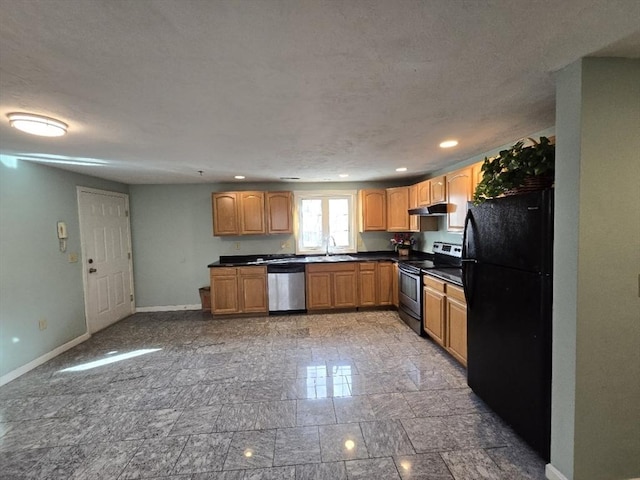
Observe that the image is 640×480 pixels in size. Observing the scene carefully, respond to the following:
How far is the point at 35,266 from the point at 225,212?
7.84ft

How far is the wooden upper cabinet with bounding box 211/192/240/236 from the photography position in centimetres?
482

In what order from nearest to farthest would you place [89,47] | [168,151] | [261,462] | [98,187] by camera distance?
[89,47]
[261,462]
[168,151]
[98,187]

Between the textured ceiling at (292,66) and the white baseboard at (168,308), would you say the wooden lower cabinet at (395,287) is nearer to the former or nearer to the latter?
the textured ceiling at (292,66)

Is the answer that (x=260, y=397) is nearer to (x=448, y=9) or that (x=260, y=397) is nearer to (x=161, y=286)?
(x=448, y=9)

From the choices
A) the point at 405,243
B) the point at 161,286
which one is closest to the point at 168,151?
the point at 161,286

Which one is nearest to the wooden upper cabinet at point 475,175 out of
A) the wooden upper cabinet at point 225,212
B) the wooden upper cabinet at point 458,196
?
the wooden upper cabinet at point 458,196

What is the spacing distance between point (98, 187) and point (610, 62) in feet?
18.0

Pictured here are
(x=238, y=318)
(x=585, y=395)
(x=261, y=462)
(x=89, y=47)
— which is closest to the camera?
(x=89, y=47)

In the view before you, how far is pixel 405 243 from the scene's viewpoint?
204 inches

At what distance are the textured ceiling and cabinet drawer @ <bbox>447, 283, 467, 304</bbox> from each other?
1.41 meters

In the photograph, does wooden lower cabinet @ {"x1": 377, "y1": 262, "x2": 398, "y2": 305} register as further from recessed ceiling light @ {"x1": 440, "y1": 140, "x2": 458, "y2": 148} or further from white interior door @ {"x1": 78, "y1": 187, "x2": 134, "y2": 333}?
white interior door @ {"x1": 78, "y1": 187, "x2": 134, "y2": 333}

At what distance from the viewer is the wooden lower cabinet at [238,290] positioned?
15.0ft

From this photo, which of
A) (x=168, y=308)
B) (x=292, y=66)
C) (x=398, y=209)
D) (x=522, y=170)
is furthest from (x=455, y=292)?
(x=168, y=308)

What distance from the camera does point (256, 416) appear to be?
2.20m
